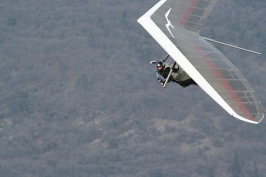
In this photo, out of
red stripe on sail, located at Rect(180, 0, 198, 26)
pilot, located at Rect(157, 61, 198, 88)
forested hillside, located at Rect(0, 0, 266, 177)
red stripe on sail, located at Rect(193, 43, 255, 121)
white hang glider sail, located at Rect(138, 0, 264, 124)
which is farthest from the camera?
forested hillside, located at Rect(0, 0, 266, 177)

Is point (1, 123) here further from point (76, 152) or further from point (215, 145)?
point (215, 145)

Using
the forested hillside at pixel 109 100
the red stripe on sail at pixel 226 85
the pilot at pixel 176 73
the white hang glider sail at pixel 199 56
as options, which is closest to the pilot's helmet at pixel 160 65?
the pilot at pixel 176 73

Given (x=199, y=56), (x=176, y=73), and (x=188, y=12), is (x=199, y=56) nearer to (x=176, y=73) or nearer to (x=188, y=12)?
(x=176, y=73)

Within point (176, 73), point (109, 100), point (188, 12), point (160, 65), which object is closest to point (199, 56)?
point (176, 73)

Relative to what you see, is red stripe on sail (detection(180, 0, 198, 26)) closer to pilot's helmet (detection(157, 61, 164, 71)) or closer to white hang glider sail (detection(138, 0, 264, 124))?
white hang glider sail (detection(138, 0, 264, 124))

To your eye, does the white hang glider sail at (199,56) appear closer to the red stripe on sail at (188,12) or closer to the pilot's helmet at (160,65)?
the red stripe on sail at (188,12)

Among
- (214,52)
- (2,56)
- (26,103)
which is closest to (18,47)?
(2,56)

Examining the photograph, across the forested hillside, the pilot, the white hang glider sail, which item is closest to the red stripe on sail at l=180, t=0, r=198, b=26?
the white hang glider sail

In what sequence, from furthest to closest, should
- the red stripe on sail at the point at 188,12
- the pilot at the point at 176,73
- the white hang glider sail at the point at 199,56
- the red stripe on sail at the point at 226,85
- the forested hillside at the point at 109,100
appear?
the forested hillside at the point at 109,100 < the red stripe on sail at the point at 188,12 < the pilot at the point at 176,73 < the white hang glider sail at the point at 199,56 < the red stripe on sail at the point at 226,85
